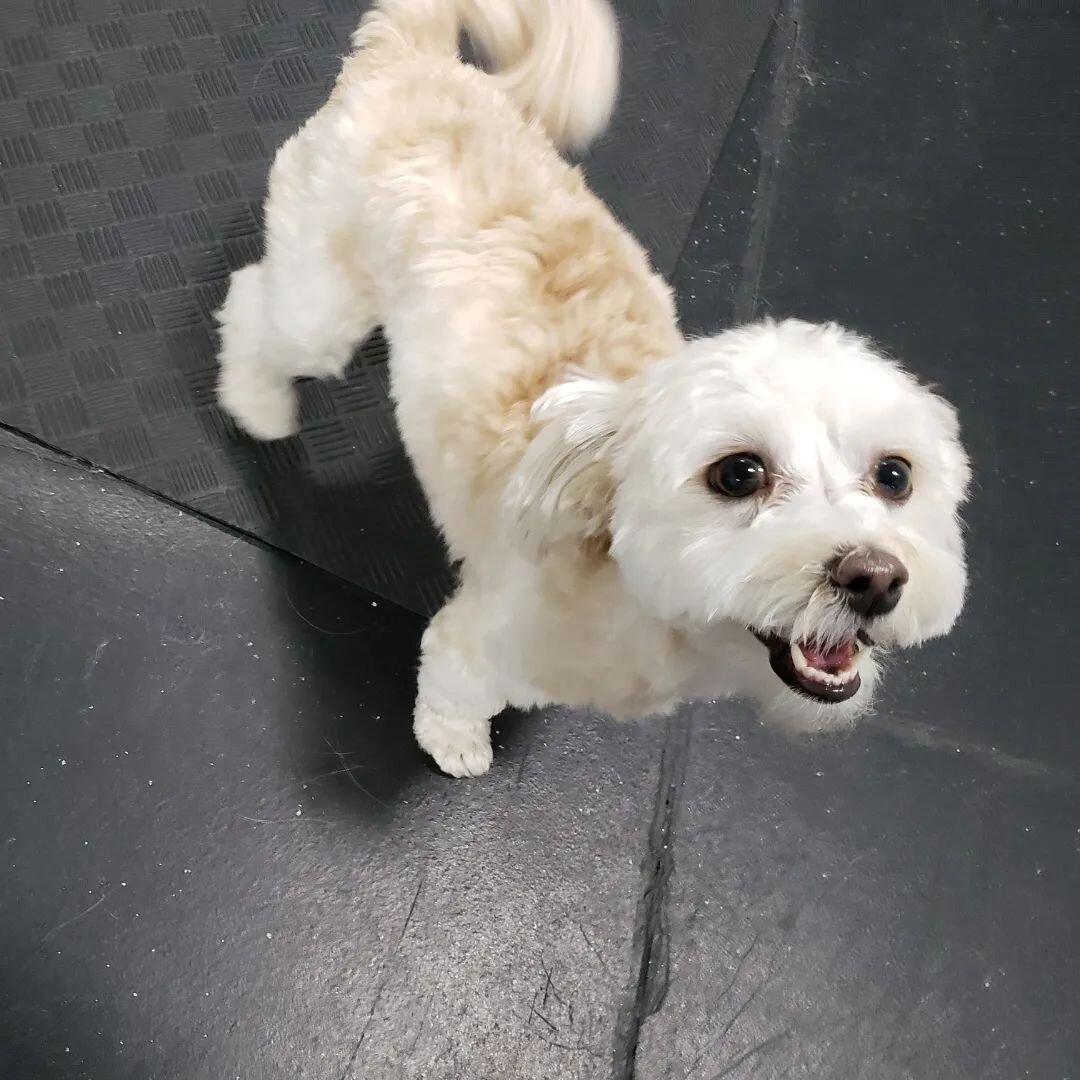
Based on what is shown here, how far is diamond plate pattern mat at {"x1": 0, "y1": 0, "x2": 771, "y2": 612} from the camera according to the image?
65.9 inches

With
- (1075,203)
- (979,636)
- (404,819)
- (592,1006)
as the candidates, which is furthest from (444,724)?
(1075,203)

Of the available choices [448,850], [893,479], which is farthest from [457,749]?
[893,479]

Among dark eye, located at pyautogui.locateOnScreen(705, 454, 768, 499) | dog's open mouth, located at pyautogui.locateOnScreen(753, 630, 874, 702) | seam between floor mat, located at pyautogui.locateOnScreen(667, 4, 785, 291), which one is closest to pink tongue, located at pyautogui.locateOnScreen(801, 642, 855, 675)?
dog's open mouth, located at pyautogui.locateOnScreen(753, 630, 874, 702)

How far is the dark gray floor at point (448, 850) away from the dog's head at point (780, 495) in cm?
66

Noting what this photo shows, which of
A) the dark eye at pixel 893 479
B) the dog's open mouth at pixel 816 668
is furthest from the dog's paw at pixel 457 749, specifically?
the dark eye at pixel 893 479

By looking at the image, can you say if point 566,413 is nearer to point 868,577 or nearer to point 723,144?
point 868,577

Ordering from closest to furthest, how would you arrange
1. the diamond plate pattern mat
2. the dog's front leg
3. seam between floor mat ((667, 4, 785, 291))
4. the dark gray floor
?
the dog's front leg
the dark gray floor
the diamond plate pattern mat
seam between floor mat ((667, 4, 785, 291))

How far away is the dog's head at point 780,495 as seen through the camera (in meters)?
0.84

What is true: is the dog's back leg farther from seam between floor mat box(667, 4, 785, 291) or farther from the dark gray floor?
seam between floor mat box(667, 4, 785, 291)

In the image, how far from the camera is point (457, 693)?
4.46 feet

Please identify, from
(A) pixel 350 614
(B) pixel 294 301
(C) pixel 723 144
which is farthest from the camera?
(C) pixel 723 144

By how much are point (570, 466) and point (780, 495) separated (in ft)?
0.69

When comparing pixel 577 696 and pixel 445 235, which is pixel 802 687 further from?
pixel 445 235

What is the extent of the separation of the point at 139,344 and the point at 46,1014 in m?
1.07
